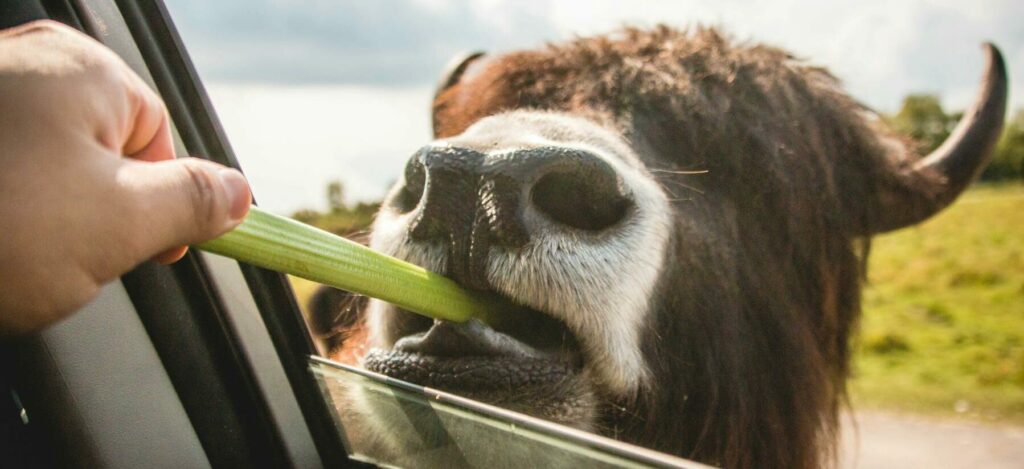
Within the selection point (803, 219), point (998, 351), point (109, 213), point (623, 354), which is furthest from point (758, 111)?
point (998, 351)

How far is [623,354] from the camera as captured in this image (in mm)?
2086

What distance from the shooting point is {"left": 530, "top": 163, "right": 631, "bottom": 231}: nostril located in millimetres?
1949

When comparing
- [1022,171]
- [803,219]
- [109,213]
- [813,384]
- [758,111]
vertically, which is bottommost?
[1022,171]

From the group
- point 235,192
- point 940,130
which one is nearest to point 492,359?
point 235,192

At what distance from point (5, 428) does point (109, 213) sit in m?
0.80

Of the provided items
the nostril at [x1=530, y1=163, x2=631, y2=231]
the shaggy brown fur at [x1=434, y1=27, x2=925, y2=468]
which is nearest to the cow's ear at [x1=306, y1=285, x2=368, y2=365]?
the nostril at [x1=530, y1=163, x2=631, y2=231]

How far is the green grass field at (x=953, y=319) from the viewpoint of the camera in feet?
27.3

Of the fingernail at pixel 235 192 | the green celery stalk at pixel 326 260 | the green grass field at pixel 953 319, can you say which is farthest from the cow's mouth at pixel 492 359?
the green grass field at pixel 953 319

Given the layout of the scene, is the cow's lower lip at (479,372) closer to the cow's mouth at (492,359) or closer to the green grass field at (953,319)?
the cow's mouth at (492,359)

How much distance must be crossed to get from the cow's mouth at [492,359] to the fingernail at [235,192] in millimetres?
741

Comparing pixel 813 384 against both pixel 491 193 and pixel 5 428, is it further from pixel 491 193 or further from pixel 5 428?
pixel 5 428

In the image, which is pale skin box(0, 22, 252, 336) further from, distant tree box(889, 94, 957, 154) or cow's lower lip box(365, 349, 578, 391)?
distant tree box(889, 94, 957, 154)

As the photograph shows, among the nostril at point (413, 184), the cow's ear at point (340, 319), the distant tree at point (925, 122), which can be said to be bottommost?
the distant tree at point (925, 122)

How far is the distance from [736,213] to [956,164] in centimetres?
165
